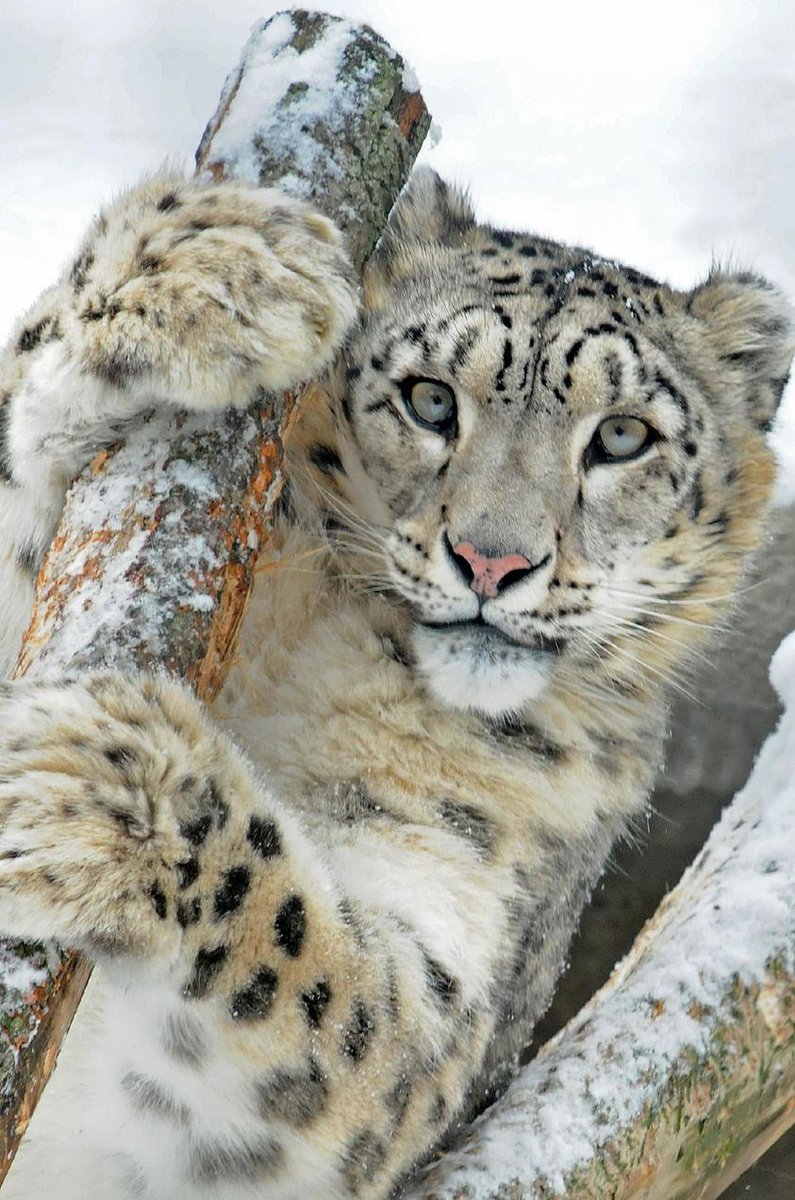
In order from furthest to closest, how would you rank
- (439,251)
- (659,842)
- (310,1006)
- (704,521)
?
1. (659,842)
2. (439,251)
3. (704,521)
4. (310,1006)

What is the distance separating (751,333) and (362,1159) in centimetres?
244

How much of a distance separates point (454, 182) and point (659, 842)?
305 cm

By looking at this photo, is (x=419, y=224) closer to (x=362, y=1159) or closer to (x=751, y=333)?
(x=751, y=333)

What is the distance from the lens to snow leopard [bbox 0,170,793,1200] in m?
2.27

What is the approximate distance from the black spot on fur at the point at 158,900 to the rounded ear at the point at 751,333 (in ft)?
7.66

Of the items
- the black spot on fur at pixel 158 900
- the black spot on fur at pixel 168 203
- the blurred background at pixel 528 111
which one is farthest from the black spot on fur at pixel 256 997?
the blurred background at pixel 528 111

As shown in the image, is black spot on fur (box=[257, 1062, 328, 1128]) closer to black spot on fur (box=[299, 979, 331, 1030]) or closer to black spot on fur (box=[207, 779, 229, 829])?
black spot on fur (box=[299, 979, 331, 1030])

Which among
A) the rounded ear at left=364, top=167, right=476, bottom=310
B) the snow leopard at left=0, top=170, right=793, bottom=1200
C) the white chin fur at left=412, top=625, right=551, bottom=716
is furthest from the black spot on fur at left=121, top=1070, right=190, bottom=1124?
the rounded ear at left=364, top=167, right=476, bottom=310

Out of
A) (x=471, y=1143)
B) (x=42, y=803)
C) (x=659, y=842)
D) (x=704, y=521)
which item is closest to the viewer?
(x=42, y=803)

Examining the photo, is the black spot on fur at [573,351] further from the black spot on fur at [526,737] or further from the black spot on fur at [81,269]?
the black spot on fur at [81,269]

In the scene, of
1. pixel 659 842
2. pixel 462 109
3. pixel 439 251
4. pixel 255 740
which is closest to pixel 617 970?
pixel 659 842

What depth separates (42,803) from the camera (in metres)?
2.12

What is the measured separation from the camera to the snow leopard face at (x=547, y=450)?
3074 mm

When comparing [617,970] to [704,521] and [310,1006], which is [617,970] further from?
[310,1006]
